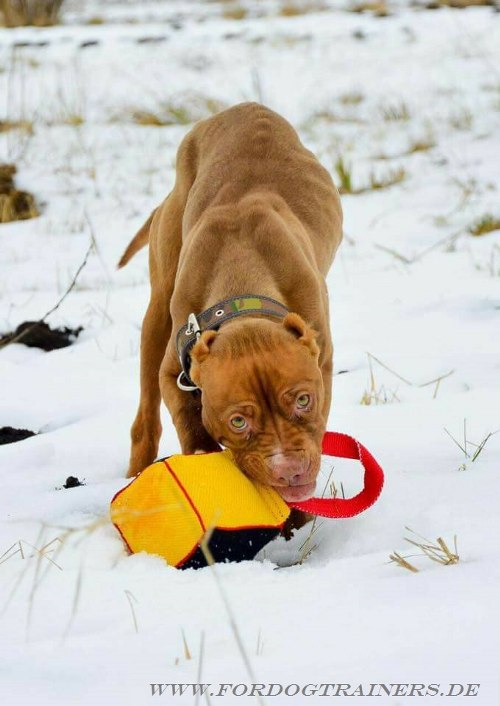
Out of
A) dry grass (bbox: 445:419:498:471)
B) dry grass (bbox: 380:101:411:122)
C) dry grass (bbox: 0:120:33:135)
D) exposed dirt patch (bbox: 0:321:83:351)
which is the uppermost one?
dry grass (bbox: 445:419:498:471)

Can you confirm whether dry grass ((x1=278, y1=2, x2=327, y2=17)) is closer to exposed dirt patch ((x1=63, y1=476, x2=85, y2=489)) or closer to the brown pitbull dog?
the brown pitbull dog

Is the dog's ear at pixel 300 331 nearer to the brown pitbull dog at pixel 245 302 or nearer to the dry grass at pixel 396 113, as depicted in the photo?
the brown pitbull dog at pixel 245 302

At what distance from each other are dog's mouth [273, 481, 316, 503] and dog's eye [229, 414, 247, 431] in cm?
22

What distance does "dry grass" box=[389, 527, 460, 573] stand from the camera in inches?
99.3

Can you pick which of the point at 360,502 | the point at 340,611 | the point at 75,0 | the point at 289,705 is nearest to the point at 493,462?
the point at 360,502

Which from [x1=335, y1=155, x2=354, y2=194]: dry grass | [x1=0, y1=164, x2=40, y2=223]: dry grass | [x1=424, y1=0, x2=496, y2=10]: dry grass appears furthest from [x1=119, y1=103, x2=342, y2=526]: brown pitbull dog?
[x1=424, y1=0, x2=496, y2=10]: dry grass

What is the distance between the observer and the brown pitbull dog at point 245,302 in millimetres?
3076

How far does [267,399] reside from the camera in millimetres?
3070

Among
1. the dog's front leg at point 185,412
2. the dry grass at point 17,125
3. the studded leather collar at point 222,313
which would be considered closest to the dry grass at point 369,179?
the dry grass at point 17,125

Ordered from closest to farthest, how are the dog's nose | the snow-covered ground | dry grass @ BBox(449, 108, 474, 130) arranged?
the snow-covered ground
the dog's nose
dry grass @ BBox(449, 108, 474, 130)

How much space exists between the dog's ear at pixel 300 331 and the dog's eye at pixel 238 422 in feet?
1.13

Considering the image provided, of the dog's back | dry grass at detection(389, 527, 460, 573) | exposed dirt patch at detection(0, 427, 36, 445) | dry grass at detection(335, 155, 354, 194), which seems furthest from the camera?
dry grass at detection(335, 155, 354, 194)

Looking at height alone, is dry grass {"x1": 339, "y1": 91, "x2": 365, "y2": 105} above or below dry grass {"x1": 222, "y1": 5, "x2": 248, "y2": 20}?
above

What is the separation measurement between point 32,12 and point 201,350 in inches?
575
